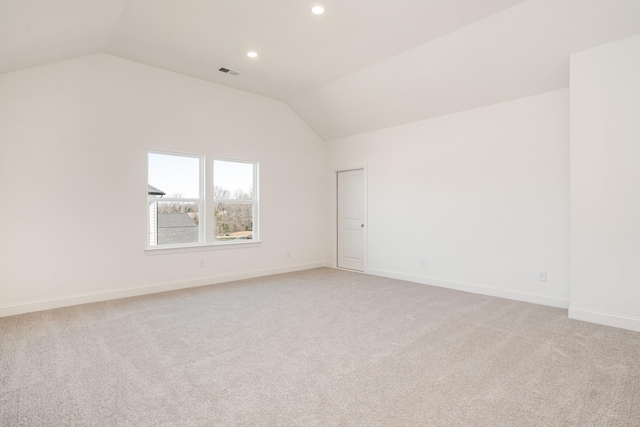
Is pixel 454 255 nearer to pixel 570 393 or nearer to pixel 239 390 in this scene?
pixel 570 393

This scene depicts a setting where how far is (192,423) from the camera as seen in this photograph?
1.80 m

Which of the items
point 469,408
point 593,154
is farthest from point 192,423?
point 593,154

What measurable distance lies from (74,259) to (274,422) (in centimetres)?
365

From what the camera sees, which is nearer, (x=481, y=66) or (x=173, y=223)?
(x=481, y=66)

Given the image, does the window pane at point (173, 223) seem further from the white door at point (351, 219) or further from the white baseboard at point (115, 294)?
the white door at point (351, 219)

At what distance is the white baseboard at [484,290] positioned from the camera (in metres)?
4.01

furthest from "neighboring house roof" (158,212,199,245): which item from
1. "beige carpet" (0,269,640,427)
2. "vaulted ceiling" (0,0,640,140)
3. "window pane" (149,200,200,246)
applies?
"vaulted ceiling" (0,0,640,140)

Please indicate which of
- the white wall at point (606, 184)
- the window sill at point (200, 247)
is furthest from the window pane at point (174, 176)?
the white wall at point (606, 184)

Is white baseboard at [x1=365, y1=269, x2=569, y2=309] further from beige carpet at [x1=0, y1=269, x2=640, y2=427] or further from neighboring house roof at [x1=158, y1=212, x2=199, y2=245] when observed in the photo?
neighboring house roof at [x1=158, y1=212, x2=199, y2=245]

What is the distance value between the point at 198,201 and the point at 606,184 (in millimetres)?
5186

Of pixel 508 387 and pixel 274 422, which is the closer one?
pixel 274 422

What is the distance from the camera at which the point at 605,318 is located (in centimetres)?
333

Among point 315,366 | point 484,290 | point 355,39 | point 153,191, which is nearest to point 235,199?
point 153,191

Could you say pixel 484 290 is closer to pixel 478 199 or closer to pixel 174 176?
pixel 478 199
